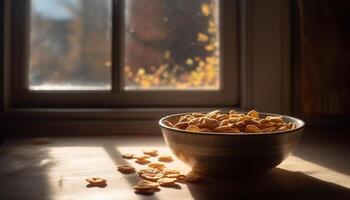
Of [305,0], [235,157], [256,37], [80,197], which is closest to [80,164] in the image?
[80,197]

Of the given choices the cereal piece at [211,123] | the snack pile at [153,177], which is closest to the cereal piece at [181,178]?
the snack pile at [153,177]

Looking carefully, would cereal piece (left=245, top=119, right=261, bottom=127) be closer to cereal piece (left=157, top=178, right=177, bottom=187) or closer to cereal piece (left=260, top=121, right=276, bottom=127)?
cereal piece (left=260, top=121, right=276, bottom=127)

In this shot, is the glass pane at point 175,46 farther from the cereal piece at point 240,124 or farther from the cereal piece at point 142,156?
the cereal piece at point 240,124

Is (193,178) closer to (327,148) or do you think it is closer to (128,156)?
(128,156)

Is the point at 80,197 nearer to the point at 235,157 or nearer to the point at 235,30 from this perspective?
the point at 235,157

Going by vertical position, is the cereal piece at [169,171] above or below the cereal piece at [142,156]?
below
